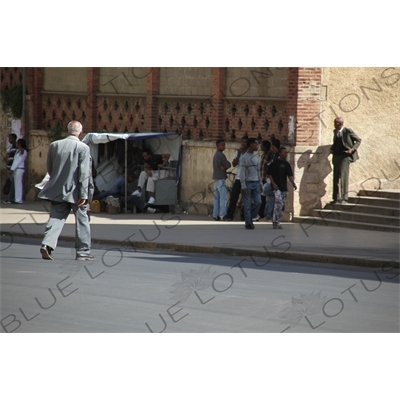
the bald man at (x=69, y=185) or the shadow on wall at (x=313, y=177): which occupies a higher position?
the bald man at (x=69, y=185)

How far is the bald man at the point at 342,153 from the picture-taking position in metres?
21.6

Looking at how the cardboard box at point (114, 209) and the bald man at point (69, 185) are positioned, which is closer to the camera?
the bald man at point (69, 185)

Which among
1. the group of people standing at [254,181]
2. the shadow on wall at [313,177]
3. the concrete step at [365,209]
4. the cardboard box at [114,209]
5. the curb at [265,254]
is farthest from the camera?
the cardboard box at [114,209]

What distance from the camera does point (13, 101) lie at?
29.5 m

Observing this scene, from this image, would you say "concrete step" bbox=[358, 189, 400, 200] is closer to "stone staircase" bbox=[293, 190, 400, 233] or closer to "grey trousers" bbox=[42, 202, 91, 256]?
"stone staircase" bbox=[293, 190, 400, 233]

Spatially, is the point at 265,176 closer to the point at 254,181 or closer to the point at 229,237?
the point at 254,181

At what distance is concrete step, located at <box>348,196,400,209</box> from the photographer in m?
21.2

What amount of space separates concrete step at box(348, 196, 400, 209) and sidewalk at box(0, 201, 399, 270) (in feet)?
4.03

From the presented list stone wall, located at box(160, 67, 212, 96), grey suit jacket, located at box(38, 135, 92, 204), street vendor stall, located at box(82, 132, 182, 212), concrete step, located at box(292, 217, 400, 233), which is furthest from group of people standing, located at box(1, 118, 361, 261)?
stone wall, located at box(160, 67, 212, 96)

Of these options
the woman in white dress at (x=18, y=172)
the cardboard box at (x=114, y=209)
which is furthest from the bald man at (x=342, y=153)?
the woman in white dress at (x=18, y=172)

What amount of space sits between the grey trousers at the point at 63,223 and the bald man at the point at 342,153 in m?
8.58

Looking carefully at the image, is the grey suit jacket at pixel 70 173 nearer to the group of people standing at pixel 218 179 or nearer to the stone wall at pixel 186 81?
the group of people standing at pixel 218 179

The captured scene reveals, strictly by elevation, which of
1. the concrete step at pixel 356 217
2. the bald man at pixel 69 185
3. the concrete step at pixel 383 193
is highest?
the bald man at pixel 69 185

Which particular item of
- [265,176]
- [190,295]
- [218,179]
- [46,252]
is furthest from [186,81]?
[190,295]
